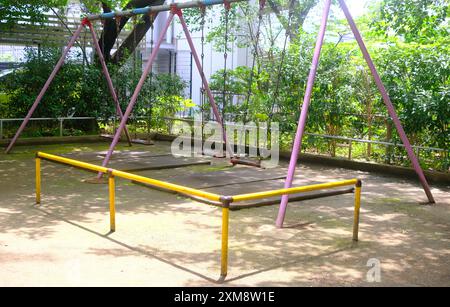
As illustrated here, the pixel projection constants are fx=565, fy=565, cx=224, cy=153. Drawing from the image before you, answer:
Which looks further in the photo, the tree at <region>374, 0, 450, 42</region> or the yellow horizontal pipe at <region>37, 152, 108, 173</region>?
the tree at <region>374, 0, 450, 42</region>

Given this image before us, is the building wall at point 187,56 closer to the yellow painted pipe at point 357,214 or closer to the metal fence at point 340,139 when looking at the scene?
the metal fence at point 340,139

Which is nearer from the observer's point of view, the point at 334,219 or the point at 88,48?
the point at 334,219

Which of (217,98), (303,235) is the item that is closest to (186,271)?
(303,235)

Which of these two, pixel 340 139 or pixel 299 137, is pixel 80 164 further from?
pixel 340 139

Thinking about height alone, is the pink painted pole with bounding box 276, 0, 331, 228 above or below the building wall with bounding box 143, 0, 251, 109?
below

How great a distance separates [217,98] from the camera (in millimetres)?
14742

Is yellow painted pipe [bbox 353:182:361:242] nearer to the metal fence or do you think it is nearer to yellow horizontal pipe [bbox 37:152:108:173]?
yellow horizontal pipe [bbox 37:152:108:173]

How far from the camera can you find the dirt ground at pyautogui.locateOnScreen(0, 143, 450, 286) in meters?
4.93

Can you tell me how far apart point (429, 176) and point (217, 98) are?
6.23m

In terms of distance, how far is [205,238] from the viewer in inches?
244

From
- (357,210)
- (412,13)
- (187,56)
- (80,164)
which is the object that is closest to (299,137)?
(357,210)

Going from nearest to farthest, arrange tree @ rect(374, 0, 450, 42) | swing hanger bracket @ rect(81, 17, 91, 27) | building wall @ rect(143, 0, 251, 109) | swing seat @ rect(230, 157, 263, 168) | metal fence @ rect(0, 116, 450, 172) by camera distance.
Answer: tree @ rect(374, 0, 450, 42) < swing seat @ rect(230, 157, 263, 168) < metal fence @ rect(0, 116, 450, 172) < swing hanger bracket @ rect(81, 17, 91, 27) < building wall @ rect(143, 0, 251, 109)

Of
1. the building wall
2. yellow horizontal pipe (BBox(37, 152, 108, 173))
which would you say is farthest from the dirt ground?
the building wall

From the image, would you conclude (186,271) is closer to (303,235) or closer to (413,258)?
(303,235)
